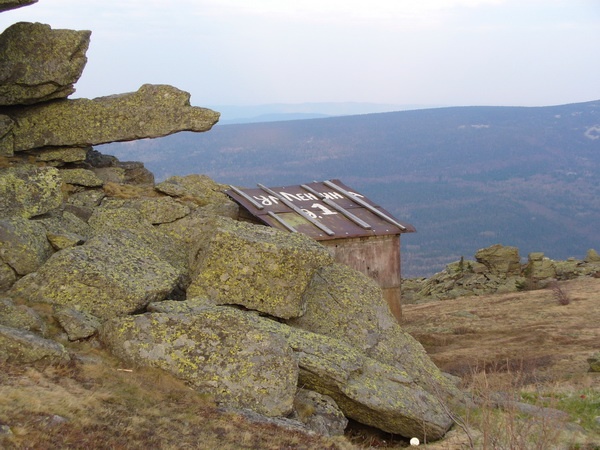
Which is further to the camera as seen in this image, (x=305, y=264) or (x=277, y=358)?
(x=305, y=264)

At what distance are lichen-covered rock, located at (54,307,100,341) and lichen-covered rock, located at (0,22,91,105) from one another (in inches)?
448

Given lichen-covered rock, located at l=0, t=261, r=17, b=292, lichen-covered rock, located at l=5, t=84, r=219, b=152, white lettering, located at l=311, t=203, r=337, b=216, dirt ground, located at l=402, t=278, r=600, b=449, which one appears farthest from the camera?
white lettering, located at l=311, t=203, r=337, b=216

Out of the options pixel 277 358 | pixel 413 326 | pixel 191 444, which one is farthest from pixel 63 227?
pixel 413 326

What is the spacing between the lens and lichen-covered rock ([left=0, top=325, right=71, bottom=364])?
14.3 m

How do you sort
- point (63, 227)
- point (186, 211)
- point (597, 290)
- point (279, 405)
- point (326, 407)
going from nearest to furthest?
point (279, 405)
point (326, 407)
point (63, 227)
point (186, 211)
point (597, 290)

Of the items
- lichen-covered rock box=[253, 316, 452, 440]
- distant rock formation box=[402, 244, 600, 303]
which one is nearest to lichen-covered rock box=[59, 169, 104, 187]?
lichen-covered rock box=[253, 316, 452, 440]

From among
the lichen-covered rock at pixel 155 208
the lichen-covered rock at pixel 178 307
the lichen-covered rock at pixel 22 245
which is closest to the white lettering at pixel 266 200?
the lichen-covered rock at pixel 155 208

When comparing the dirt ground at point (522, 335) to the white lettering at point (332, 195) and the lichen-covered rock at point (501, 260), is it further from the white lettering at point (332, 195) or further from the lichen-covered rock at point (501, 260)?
the white lettering at point (332, 195)

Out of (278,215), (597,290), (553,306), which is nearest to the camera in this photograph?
(278,215)

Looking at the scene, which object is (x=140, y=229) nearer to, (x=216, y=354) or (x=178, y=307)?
(x=178, y=307)

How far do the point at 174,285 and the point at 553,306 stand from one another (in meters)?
33.9

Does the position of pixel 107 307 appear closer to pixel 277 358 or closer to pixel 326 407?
pixel 277 358

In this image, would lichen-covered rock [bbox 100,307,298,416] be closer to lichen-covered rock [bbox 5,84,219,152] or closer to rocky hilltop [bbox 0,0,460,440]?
rocky hilltop [bbox 0,0,460,440]

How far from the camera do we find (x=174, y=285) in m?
18.0
